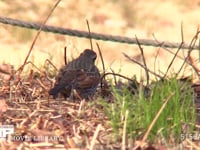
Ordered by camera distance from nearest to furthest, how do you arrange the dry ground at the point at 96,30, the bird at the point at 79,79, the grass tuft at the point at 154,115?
the grass tuft at the point at 154,115 < the bird at the point at 79,79 < the dry ground at the point at 96,30

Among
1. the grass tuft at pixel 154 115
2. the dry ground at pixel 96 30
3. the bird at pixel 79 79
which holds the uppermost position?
the dry ground at pixel 96 30

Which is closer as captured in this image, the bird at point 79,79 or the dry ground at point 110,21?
the bird at point 79,79

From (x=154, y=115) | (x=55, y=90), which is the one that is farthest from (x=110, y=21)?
(x=154, y=115)

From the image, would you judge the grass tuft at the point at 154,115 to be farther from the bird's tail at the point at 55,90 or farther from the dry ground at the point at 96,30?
the bird's tail at the point at 55,90

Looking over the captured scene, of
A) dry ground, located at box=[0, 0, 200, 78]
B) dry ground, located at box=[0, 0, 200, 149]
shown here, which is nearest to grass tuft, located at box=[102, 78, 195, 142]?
dry ground, located at box=[0, 0, 200, 149]

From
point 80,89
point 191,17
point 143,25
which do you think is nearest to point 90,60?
point 80,89

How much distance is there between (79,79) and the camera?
219 inches

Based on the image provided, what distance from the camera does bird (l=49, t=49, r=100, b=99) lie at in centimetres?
515

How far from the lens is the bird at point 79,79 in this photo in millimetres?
5148

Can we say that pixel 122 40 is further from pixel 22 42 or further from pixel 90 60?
pixel 22 42

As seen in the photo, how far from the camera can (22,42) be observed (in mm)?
9812

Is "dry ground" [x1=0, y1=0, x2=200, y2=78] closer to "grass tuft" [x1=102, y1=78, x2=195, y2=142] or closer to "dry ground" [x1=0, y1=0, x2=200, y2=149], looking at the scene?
"dry ground" [x1=0, y1=0, x2=200, y2=149]

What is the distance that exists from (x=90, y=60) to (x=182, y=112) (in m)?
1.81

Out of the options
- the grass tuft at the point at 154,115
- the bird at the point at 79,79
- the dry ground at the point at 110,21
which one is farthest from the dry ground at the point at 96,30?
the grass tuft at the point at 154,115
